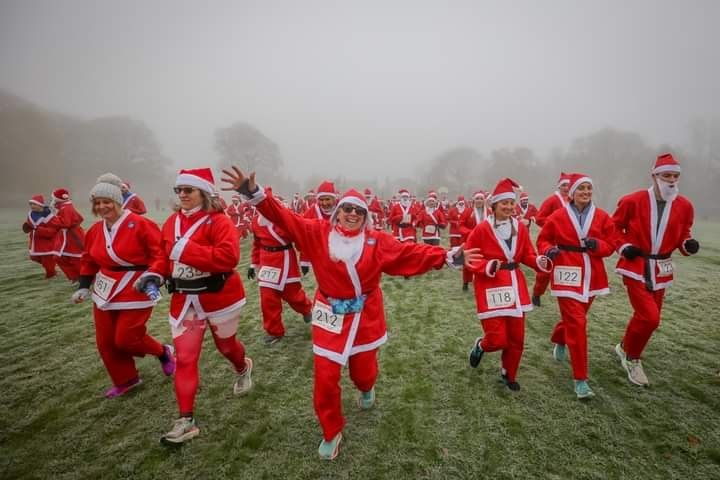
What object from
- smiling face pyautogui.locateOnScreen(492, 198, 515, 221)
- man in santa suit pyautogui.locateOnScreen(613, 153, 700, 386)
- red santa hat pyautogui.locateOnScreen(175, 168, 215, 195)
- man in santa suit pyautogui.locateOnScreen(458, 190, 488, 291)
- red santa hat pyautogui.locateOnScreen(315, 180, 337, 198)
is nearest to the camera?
red santa hat pyautogui.locateOnScreen(175, 168, 215, 195)

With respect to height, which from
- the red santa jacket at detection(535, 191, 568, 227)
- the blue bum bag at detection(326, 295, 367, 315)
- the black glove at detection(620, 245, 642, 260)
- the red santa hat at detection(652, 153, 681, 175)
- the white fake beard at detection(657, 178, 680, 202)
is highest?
the red santa hat at detection(652, 153, 681, 175)

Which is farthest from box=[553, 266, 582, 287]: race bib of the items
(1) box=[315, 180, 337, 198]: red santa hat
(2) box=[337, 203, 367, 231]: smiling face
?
(1) box=[315, 180, 337, 198]: red santa hat

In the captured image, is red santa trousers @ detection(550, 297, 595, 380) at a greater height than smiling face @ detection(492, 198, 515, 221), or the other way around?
smiling face @ detection(492, 198, 515, 221)

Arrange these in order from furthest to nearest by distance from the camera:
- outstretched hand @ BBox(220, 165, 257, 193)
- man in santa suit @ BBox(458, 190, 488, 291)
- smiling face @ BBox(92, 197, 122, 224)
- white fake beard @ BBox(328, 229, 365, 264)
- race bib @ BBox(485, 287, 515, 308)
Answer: man in santa suit @ BBox(458, 190, 488, 291)
race bib @ BBox(485, 287, 515, 308)
smiling face @ BBox(92, 197, 122, 224)
white fake beard @ BBox(328, 229, 365, 264)
outstretched hand @ BBox(220, 165, 257, 193)

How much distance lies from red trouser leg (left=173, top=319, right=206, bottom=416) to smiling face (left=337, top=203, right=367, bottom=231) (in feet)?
5.49

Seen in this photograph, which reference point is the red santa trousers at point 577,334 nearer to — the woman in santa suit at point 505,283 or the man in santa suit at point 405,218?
the woman in santa suit at point 505,283

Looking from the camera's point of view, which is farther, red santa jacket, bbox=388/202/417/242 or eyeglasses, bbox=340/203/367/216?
red santa jacket, bbox=388/202/417/242

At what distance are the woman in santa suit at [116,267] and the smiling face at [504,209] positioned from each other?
3.47 meters

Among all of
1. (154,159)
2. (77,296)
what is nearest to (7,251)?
(77,296)

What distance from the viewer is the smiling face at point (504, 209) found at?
134 inches

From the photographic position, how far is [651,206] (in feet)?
12.0

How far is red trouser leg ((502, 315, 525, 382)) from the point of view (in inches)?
130

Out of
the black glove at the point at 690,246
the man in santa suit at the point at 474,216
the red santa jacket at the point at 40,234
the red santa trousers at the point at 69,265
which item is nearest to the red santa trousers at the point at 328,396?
the black glove at the point at 690,246

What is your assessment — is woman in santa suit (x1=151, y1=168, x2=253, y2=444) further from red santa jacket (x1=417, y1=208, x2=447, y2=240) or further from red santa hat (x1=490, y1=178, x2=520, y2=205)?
red santa jacket (x1=417, y1=208, x2=447, y2=240)
